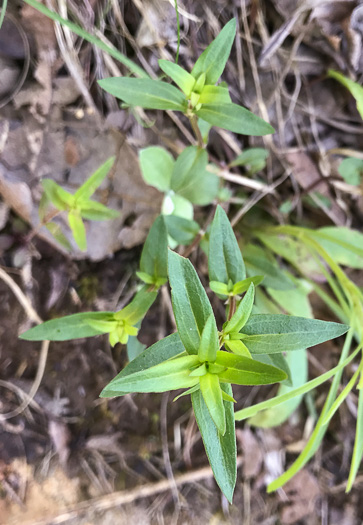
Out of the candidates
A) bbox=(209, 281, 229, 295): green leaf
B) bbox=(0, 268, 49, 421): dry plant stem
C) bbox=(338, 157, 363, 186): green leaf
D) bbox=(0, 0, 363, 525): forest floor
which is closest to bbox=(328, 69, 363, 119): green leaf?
bbox=(0, 0, 363, 525): forest floor

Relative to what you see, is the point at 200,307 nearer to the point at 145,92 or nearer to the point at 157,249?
the point at 157,249

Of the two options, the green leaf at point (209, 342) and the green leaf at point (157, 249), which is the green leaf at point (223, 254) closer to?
the green leaf at point (157, 249)

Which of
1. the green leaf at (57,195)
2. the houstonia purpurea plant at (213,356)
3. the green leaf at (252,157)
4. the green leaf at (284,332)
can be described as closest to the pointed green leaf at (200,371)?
the houstonia purpurea plant at (213,356)

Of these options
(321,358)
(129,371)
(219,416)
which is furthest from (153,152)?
(321,358)

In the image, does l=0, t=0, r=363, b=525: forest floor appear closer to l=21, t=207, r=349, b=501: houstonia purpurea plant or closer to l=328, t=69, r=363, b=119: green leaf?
l=328, t=69, r=363, b=119: green leaf

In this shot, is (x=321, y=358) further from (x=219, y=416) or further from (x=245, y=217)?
(x=219, y=416)

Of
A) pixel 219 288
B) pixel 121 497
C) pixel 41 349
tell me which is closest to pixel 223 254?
pixel 219 288
